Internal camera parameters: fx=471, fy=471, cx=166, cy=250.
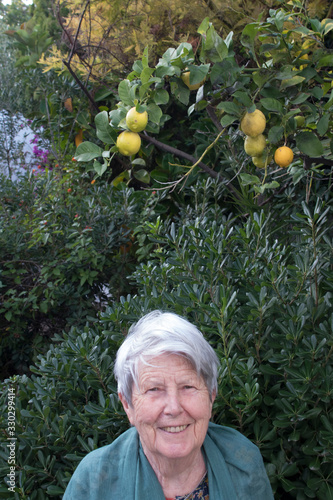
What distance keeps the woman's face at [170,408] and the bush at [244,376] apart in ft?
0.66

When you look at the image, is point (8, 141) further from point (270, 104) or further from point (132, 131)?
point (270, 104)

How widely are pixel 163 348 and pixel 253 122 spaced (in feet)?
2.96

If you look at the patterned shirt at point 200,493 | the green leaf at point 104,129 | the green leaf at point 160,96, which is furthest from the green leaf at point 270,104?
the patterned shirt at point 200,493

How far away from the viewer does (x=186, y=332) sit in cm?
129

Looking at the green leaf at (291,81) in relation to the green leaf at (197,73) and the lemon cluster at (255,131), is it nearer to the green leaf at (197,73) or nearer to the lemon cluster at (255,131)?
the lemon cluster at (255,131)

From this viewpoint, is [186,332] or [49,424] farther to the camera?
[49,424]

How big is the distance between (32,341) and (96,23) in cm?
243

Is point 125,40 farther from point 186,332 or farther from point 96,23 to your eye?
point 186,332

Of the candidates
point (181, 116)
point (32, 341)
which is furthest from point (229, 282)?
point (181, 116)

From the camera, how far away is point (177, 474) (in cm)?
131

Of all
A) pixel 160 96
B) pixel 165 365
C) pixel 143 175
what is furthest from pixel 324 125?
pixel 143 175

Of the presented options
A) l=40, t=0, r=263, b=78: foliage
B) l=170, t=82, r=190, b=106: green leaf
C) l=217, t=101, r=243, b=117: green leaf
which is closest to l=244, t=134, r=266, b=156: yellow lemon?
l=217, t=101, r=243, b=117: green leaf

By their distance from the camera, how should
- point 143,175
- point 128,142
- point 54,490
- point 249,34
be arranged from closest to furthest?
1. point 54,490
2. point 249,34
3. point 128,142
4. point 143,175

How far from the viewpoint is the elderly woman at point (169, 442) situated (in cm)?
126
